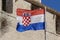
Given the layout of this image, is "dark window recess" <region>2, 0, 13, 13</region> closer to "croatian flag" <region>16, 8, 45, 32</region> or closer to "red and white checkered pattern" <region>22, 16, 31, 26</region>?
"croatian flag" <region>16, 8, 45, 32</region>

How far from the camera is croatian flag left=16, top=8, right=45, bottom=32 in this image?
13260mm

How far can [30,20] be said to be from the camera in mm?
13398

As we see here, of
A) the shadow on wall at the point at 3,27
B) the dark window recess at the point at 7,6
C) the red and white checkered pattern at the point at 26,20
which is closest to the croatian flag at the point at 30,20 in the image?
the red and white checkered pattern at the point at 26,20

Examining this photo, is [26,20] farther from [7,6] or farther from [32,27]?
[7,6]

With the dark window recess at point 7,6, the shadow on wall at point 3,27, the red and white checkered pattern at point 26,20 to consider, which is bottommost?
the shadow on wall at point 3,27

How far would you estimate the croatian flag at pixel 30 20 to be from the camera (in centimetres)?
1326

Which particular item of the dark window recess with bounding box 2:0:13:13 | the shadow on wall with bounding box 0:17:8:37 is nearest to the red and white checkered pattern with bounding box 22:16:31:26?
the shadow on wall with bounding box 0:17:8:37

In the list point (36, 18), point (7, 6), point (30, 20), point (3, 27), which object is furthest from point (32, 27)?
point (7, 6)

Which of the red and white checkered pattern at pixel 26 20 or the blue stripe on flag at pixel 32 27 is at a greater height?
the red and white checkered pattern at pixel 26 20

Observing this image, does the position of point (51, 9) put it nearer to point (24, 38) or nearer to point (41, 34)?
point (41, 34)

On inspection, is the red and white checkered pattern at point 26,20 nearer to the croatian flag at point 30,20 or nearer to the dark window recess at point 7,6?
the croatian flag at point 30,20

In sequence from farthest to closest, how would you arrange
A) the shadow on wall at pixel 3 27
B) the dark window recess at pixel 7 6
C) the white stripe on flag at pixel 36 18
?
the dark window recess at pixel 7 6
the shadow on wall at pixel 3 27
the white stripe on flag at pixel 36 18

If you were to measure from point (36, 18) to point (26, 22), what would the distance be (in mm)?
481

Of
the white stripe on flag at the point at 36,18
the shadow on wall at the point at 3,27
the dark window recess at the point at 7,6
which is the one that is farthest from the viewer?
the dark window recess at the point at 7,6
